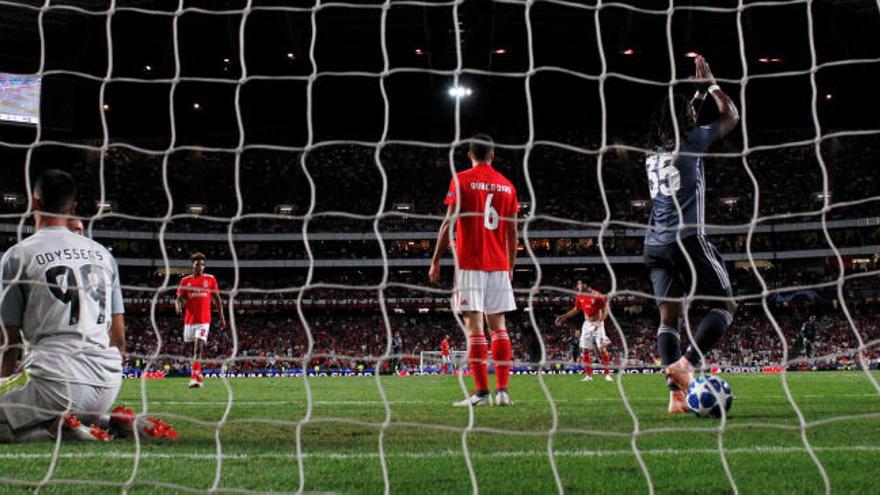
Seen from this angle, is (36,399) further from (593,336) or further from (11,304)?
(593,336)

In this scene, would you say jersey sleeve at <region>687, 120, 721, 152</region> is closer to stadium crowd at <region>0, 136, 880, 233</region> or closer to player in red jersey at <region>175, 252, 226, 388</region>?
player in red jersey at <region>175, 252, 226, 388</region>

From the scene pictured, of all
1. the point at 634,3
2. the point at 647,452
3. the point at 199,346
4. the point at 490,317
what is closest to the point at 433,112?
the point at 634,3

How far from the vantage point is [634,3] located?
24516 mm

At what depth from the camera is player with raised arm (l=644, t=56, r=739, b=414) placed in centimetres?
544

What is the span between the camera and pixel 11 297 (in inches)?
166

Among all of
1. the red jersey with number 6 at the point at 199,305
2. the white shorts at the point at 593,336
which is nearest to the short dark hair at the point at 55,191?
the red jersey with number 6 at the point at 199,305

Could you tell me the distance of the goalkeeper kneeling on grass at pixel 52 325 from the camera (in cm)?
420

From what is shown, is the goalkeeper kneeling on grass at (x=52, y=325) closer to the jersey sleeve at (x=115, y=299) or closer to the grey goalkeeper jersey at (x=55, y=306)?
the grey goalkeeper jersey at (x=55, y=306)

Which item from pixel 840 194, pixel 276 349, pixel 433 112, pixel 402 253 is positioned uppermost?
pixel 433 112

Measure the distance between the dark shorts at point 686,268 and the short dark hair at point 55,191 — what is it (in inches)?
142

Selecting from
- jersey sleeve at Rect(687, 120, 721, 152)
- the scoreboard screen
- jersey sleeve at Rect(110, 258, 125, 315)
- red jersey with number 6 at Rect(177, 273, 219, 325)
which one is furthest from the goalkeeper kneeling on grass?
the scoreboard screen

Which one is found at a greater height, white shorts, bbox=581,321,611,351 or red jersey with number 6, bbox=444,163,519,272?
red jersey with number 6, bbox=444,163,519,272

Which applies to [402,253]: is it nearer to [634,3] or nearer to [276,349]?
[276,349]

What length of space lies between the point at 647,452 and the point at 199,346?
32.4ft
